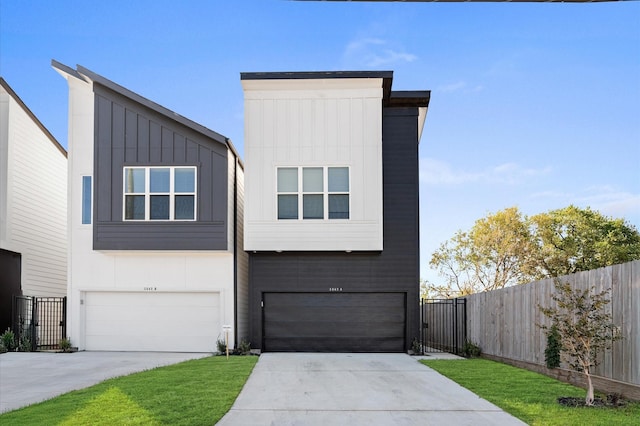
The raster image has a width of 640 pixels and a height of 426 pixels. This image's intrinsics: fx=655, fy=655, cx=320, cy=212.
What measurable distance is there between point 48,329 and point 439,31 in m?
14.9

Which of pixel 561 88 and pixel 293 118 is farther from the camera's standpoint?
pixel 561 88

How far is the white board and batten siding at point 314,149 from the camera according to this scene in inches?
695

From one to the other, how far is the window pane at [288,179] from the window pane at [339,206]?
106cm

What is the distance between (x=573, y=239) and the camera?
32.8 meters

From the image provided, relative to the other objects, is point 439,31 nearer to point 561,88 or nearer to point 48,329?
point 561,88

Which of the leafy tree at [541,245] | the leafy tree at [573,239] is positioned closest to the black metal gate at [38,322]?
the leafy tree at [541,245]

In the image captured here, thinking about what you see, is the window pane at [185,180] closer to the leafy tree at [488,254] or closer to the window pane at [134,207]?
the window pane at [134,207]

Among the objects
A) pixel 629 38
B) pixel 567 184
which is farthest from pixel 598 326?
pixel 567 184

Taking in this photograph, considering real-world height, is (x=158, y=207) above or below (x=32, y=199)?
below

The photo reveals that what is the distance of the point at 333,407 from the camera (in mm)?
9227

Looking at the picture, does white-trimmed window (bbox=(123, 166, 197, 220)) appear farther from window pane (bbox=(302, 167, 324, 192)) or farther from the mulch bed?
the mulch bed

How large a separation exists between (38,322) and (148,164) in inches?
243

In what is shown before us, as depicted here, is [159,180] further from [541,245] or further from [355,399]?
[541,245]

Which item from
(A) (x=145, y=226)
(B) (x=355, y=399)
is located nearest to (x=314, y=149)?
(A) (x=145, y=226)
